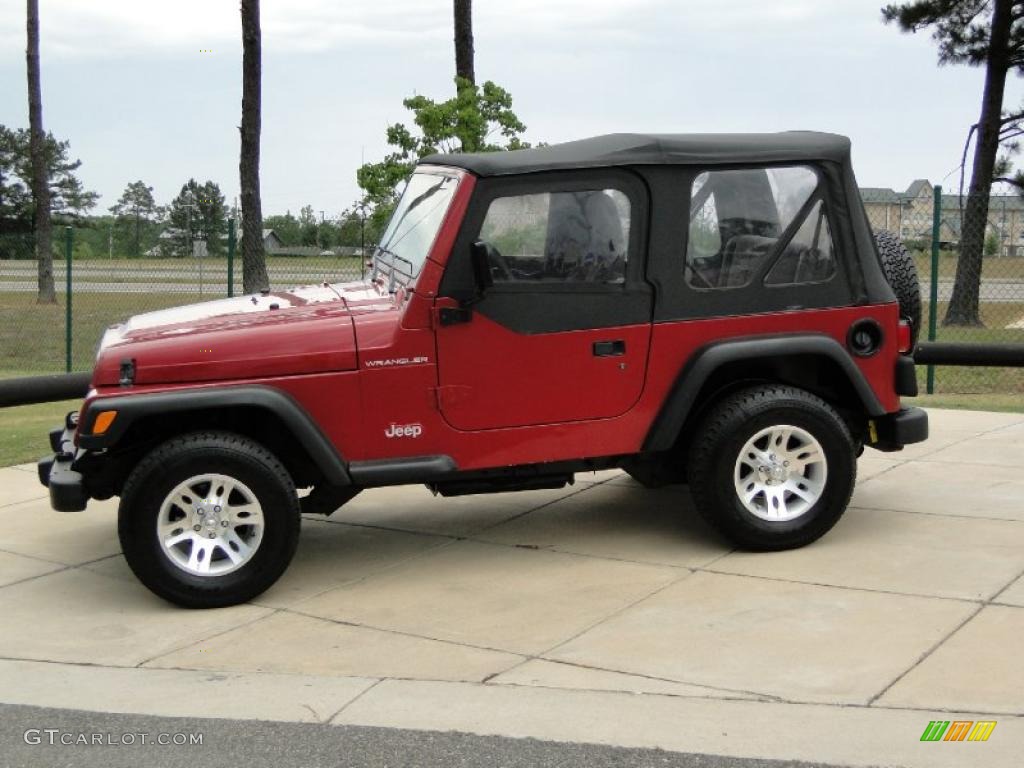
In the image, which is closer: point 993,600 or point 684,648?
point 684,648

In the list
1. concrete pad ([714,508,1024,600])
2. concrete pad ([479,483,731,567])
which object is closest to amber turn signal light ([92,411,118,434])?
concrete pad ([479,483,731,567])

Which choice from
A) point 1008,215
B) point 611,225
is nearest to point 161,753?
point 611,225

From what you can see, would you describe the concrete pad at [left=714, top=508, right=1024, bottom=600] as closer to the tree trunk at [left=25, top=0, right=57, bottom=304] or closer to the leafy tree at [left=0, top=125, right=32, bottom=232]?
the tree trunk at [left=25, top=0, right=57, bottom=304]

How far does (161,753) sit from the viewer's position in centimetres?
447

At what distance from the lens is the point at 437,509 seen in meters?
7.98

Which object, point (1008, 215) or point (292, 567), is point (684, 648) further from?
point (1008, 215)

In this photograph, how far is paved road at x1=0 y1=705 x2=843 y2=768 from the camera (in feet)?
14.1

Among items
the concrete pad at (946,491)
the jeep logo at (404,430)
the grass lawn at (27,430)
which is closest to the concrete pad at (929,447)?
the concrete pad at (946,491)

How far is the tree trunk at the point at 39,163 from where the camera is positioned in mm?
27641

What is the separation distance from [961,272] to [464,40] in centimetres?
706

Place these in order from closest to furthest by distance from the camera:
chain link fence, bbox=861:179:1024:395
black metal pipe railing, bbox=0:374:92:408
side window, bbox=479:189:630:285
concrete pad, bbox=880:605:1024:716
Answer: concrete pad, bbox=880:605:1024:716, side window, bbox=479:189:630:285, black metal pipe railing, bbox=0:374:92:408, chain link fence, bbox=861:179:1024:395

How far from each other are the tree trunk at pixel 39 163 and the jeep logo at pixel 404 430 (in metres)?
22.7

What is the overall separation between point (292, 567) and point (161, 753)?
2385 millimetres

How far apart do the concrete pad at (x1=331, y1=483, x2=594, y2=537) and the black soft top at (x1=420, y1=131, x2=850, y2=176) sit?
203cm
